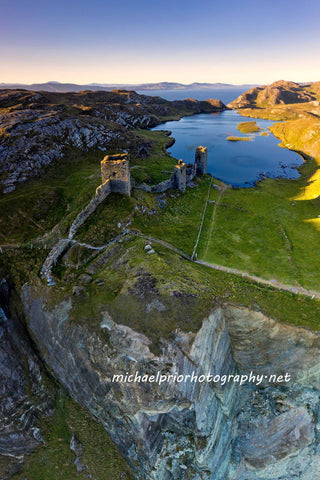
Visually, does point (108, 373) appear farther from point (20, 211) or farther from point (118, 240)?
point (20, 211)

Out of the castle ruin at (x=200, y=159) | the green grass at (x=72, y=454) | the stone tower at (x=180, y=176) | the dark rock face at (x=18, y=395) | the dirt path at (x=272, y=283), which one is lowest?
the green grass at (x=72, y=454)

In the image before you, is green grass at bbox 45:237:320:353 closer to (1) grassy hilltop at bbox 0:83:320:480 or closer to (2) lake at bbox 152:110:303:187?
(1) grassy hilltop at bbox 0:83:320:480

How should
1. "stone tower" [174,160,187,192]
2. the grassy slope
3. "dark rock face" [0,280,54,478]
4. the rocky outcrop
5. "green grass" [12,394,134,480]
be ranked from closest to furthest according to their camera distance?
the rocky outcrop → "green grass" [12,394,134,480] → "dark rock face" [0,280,54,478] → the grassy slope → "stone tower" [174,160,187,192]

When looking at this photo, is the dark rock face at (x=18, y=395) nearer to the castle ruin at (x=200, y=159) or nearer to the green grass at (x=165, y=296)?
the green grass at (x=165, y=296)

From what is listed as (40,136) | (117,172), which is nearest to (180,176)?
(117,172)

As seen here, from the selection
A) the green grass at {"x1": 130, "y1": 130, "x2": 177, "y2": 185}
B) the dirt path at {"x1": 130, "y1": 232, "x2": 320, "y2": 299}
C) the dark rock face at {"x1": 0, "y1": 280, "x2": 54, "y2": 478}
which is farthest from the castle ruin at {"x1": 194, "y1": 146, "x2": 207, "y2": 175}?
the dark rock face at {"x1": 0, "y1": 280, "x2": 54, "y2": 478}

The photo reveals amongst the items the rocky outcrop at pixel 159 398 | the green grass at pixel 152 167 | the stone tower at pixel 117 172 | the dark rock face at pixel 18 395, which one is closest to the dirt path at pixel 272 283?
the rocky outcrop at pixel 159 398
